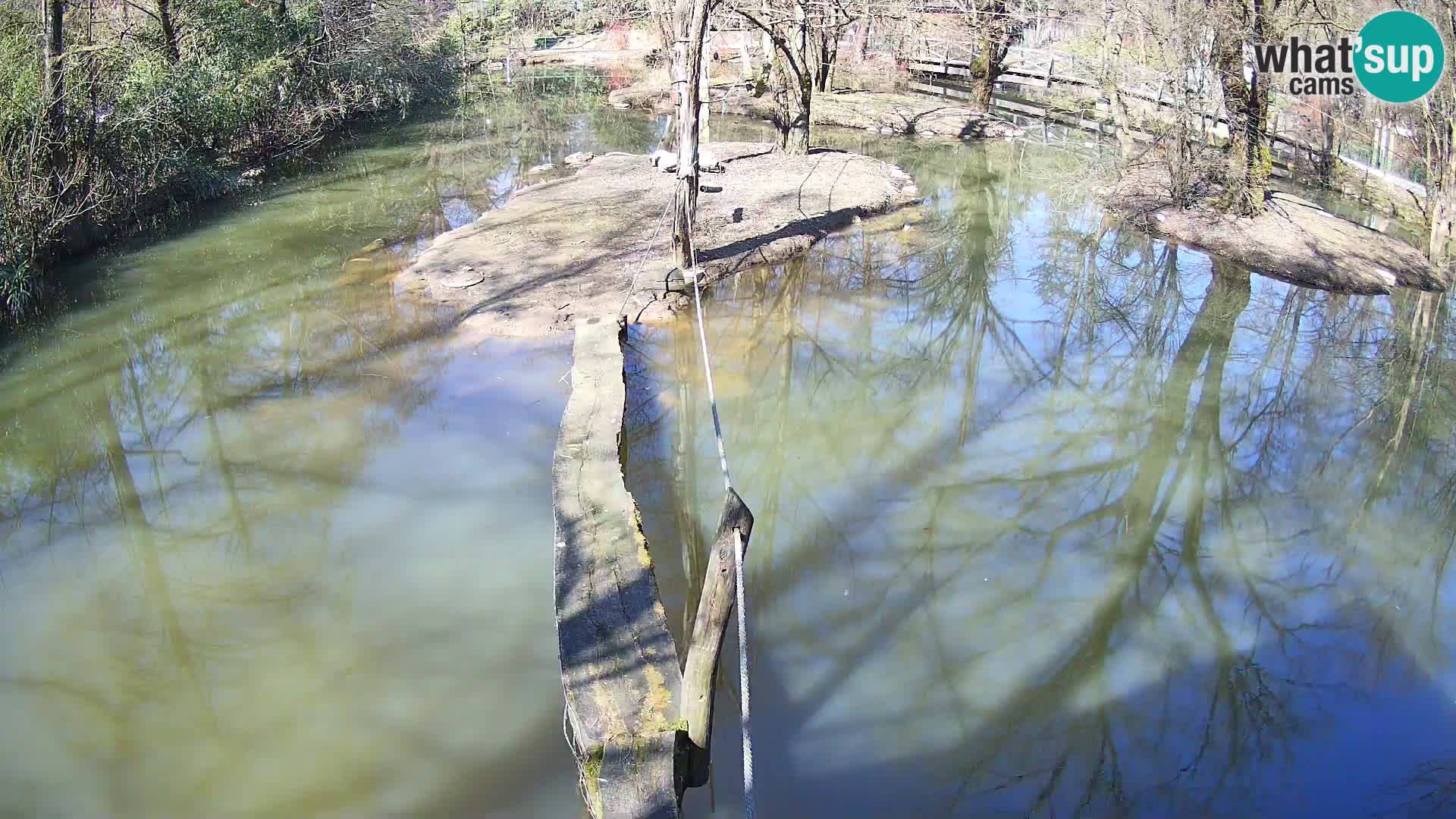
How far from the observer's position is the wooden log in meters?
3.62

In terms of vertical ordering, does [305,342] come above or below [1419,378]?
above

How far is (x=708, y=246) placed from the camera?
1020 centimetres

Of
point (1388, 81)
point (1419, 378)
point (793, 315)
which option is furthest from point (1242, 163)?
point (793, 315)

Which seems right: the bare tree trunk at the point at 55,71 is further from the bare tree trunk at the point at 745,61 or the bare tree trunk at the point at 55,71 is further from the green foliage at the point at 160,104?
the bare tree trunk at the point at 745,61

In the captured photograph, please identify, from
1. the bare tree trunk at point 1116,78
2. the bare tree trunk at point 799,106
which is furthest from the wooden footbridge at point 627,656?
the bare tree trunk at point 1116,78

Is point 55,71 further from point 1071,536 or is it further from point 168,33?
point 1071,536

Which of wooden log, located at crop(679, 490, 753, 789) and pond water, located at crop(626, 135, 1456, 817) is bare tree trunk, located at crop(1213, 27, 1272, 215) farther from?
wooden log, located at crop(679, 490, 753, 789)

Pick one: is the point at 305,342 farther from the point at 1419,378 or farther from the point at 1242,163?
the point at 1242,163

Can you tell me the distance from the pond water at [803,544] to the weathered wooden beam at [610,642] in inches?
18.5

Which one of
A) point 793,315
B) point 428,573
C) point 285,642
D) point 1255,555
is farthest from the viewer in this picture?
point 793,315

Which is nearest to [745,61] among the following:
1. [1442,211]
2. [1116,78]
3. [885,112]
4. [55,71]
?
[885,112]

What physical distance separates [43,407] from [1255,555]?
8129mm

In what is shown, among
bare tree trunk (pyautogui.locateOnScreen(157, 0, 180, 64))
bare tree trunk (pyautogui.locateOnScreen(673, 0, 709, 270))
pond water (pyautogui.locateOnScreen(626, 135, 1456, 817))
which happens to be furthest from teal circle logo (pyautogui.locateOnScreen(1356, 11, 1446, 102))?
bare tree trunk (pyautogui.locateOnScreen(157, 0, 180, 64))

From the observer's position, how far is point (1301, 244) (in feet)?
34.2
